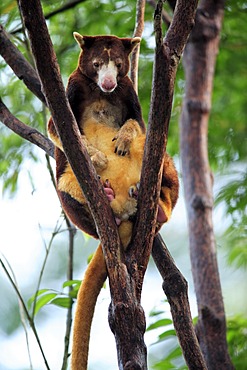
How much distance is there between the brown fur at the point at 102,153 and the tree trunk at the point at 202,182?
19.6 inches

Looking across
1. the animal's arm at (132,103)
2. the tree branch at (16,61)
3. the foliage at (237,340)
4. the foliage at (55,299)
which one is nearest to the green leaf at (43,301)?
the foliage at (55,299)

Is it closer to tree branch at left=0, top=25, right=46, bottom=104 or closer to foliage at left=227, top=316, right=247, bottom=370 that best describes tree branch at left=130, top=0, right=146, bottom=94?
tree branch at left=0, top=25, right=46, bottom=104

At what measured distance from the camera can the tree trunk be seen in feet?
12.1

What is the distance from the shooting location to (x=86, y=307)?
3.47m

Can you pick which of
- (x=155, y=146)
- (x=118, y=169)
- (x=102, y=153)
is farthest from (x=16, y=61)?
(x=155, y=146)

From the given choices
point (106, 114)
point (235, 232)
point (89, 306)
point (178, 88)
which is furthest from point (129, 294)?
point (178, 88)

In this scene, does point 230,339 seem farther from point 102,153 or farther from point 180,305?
point 102,153

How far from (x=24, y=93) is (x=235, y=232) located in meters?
2.25

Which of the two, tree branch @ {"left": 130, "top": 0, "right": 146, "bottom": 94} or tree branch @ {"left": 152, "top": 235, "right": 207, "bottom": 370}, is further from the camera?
tree branch @ {"left": 130, "top": 0, "right": 146, "bottom": 94}

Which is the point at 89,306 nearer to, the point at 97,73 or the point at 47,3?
the point at 97,73

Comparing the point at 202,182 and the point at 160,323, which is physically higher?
the point at 202,182

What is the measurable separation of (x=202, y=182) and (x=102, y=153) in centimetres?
96

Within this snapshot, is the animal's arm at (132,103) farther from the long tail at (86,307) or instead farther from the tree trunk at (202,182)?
the long tail at (86,307)

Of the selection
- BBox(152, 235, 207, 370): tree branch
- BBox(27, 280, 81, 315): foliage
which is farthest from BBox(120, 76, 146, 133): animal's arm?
BBox(27, 280, 81, 315): foliage
